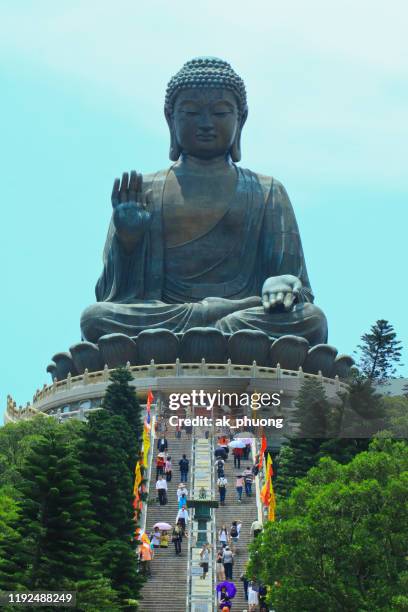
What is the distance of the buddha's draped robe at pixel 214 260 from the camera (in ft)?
120

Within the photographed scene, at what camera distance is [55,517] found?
59.1 ft

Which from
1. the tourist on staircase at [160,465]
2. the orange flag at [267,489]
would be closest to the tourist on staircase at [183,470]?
the tourist on staircase at [160,465]

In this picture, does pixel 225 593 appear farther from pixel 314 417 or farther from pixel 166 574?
pixel 314 417

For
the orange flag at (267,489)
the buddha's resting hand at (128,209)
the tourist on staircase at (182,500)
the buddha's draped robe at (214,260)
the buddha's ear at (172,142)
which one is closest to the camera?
the orange flag at (267,489)

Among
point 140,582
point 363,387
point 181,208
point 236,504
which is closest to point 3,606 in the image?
point 140,582

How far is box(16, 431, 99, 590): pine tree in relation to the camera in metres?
17.8

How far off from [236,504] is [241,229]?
14292 mm

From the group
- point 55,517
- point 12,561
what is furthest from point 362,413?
point 12,561

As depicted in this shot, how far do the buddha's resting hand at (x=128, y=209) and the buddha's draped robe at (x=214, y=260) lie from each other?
1.98ft

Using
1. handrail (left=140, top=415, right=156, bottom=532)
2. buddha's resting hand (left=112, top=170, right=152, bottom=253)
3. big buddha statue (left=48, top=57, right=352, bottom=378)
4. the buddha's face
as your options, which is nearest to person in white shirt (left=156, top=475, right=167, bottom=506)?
handrail (left=140, top=415, right=156, bottom=532)

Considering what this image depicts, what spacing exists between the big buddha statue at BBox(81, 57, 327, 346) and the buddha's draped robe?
0.08 ft

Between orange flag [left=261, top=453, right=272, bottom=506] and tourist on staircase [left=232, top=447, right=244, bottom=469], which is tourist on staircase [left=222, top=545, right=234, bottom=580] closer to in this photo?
orange flag [left=261, top=453, right=272, bottom=506]

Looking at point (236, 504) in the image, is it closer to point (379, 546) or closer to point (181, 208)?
point (379, 546)

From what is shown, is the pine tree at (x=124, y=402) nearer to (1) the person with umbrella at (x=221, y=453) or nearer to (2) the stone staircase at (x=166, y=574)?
(1) the person with umbrella at (x=221, y=453)
